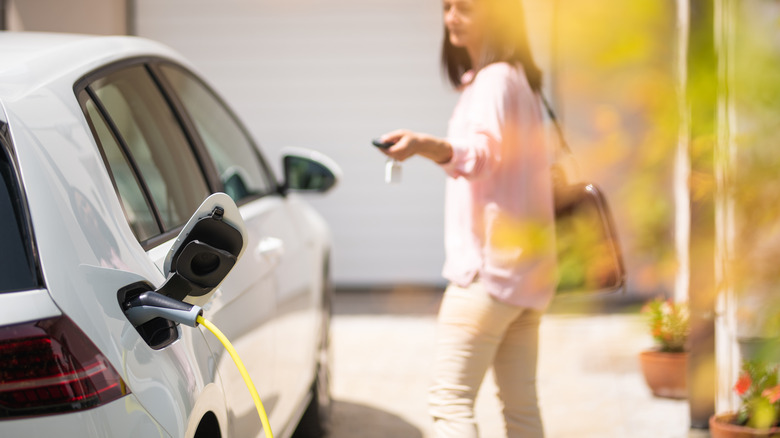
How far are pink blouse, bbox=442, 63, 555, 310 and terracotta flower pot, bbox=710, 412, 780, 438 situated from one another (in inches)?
57.4

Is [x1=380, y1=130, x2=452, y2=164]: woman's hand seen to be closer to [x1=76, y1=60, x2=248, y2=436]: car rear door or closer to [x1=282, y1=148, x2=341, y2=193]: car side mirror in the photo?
[x1=76, y1=60, x2=248, y2=436]: car rear door

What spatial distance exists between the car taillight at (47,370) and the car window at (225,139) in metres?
1.60

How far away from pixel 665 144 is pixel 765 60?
97 millimetres

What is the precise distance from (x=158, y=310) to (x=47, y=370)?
0.25 metres

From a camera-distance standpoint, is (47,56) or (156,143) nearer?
(47,56)

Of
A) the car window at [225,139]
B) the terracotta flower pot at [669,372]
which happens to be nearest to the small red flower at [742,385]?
the terracotta flower pot at [669,372]

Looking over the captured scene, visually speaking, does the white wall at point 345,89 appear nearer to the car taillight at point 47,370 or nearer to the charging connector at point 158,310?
the charging connector at point 158,310

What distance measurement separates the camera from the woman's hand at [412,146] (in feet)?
7.27

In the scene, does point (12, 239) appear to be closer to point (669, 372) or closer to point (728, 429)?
point (728, 429)

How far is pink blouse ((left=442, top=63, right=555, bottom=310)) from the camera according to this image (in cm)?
239

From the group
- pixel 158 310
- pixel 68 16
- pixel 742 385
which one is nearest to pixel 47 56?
pixel 158 310

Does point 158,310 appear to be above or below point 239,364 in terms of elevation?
above

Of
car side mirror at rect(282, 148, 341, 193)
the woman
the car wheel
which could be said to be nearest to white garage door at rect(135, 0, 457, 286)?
the car wheel

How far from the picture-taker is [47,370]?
1464 mm
